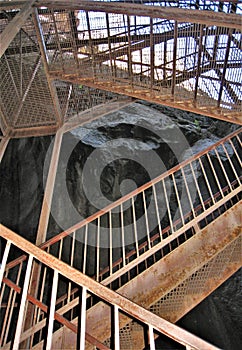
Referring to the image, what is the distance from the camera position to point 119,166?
26.7 ft

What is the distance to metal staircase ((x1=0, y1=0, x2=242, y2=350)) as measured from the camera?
11.4ft

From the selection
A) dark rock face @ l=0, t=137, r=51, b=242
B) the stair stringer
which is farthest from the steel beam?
dark rock face @ l=0, t=137, r=51, b=242

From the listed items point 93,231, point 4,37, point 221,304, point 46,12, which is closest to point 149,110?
point 93,231

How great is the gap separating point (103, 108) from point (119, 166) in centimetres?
163

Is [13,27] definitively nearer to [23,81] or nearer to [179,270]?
[23,81]

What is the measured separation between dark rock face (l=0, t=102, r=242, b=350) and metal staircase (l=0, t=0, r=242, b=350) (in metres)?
0.46

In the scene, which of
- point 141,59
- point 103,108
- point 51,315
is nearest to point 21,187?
point 103,108

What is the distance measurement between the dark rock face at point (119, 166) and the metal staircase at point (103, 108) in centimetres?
46

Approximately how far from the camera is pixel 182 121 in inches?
365

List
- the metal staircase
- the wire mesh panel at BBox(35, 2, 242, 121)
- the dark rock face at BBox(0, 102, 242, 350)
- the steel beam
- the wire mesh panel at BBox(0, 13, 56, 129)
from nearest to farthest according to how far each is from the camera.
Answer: the steel beam < the metal staircase < the wire mesh panel at BBox(35, 2, 242, 121) < the wire mesh panel at BBox(0, 13, 56, 129) < the dark rock face at BBox(0, 102, 242, 350)

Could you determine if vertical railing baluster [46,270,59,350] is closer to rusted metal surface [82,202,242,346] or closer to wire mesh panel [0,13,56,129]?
rusted metal surface [82,202,242,346]

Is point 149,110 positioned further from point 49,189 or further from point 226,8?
point 49,189

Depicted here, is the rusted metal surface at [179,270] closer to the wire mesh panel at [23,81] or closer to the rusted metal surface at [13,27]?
the rusted metal surface at [13,27]

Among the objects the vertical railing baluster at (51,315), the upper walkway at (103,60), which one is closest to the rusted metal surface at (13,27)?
the upper walkway at (103,60)
